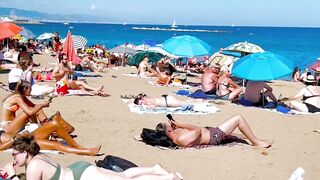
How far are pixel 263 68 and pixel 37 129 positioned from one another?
5.32m

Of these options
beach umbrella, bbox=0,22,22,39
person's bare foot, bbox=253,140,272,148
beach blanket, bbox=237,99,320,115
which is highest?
beach umbrella, bbox=0,22,22,39

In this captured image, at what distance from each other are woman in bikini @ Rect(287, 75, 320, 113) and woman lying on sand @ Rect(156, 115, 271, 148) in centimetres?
323

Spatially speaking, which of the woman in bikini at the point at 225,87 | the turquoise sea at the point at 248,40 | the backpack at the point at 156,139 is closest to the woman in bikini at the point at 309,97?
the woman in bikini at the point at 225,87

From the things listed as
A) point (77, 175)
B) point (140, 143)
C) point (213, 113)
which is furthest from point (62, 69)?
point (77, 175)

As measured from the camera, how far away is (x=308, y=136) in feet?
24.5

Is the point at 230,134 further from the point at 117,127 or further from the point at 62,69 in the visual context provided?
the point at 62,69

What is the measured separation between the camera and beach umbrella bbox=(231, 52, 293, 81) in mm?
9117

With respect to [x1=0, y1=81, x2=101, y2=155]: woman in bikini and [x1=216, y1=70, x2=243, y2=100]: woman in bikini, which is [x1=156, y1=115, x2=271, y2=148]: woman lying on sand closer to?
[x1=0, y1=81, x2=101, y2=155]: woman in bikini

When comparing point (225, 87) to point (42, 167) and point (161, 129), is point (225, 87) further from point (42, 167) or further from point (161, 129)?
point (42, 167)

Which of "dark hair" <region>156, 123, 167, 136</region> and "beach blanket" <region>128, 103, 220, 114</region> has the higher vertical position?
"dark hair" <region>156, 123, 167, 136</region>

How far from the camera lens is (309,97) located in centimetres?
928

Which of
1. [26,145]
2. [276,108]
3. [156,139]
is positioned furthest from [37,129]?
[276,108]

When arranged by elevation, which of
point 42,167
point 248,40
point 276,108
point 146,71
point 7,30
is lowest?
point 248,40

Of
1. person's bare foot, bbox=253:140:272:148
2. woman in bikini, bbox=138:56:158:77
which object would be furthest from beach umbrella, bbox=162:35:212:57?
person's bare foot, bbox=253:140:272:148
